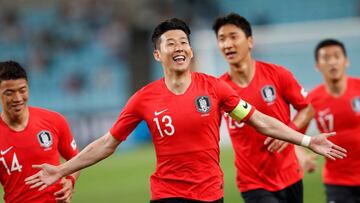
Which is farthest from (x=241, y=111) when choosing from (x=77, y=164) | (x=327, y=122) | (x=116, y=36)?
(x=116, y=36)

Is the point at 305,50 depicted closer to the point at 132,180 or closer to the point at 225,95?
the point at 132,180

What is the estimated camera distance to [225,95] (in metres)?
6.82

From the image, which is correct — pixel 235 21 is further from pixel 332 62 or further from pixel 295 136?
pixel 295 136

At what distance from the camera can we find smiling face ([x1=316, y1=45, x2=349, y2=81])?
942cm

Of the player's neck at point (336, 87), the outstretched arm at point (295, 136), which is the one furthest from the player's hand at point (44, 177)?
the player's neck at point (336, 87)

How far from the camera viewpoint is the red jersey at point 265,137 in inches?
319

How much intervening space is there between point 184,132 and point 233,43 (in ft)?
6.19

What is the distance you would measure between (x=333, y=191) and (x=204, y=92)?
3.14 meters

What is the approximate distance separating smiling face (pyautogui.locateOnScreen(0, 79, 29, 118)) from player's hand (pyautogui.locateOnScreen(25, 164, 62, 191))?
744 mm

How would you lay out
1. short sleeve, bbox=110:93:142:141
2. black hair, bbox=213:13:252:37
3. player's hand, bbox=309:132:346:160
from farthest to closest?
black hair, bbox=213:13:252:37 < short sleeve, bbox=110:93:142:141 < player's hand, bbox=309:132:346:160

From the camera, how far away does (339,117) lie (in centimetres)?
922

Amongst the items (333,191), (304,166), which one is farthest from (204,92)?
(333,191)

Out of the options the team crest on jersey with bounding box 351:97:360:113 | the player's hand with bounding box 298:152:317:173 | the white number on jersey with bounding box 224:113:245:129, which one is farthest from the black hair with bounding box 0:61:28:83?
the team crest on jersey with bounding box 351:97:360:113

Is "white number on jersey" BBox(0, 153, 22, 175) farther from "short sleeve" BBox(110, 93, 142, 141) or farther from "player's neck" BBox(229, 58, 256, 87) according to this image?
"player's neck" BBox(229, 58, 256, 87)
